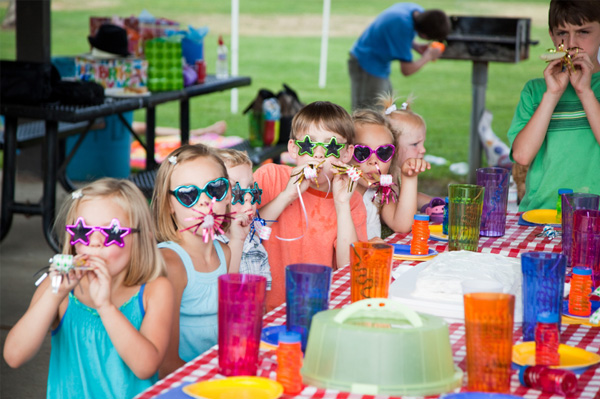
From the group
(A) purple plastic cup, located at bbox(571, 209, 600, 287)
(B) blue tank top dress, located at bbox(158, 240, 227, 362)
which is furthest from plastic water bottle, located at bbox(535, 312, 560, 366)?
(B) blue tank top dress, located at bbox(158, 240, 227, 362)

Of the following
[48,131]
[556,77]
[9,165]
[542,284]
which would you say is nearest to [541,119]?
[556,77]

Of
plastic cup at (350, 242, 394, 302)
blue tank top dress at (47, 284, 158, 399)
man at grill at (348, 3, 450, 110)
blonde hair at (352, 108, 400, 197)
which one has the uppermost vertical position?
man at grill at (348, 3, 450, 110)

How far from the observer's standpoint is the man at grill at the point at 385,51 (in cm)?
805

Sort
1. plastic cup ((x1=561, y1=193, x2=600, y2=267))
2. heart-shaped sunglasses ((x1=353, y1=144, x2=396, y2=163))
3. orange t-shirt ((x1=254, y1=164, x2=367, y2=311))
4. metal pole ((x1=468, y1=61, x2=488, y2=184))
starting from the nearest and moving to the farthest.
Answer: plastic cup ((x1=561, y1=193, x2=600, y2=267)), heart-shaped sunglasses ((x1=353, y1=144, x2=396, y2=163)), orange t-shirt ((x1=254, y1=164, x2=367, y2=311)), metal pole ((x1=468, y1=61, x2=488, y2=184))

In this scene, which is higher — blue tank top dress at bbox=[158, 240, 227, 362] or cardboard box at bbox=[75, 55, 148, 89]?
cardboard box at bbox=[75, 55, 148, 89]

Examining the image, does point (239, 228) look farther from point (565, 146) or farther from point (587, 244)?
point (565, 146)

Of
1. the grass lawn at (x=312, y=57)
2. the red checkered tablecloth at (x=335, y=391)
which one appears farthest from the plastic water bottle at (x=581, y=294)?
the grass lawn at (x=312, y=57)

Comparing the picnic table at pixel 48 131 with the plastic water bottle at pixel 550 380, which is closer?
the plastic water bottle at pixel 550 380

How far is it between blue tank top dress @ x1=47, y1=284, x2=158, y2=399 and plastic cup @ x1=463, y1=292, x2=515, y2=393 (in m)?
0.93

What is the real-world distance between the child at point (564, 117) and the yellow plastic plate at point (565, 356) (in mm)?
1771

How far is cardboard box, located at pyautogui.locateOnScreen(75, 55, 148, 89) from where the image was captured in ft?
18.6

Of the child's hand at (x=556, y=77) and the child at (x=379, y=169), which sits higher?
the child's hand at (x=556, y=77)

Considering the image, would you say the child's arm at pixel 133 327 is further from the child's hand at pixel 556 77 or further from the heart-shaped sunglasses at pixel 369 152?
the child's hand at pixel 556 77

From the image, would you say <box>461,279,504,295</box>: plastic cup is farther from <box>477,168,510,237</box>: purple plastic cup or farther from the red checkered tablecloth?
<box>477,168,510,237</box>: purple plastic cup
